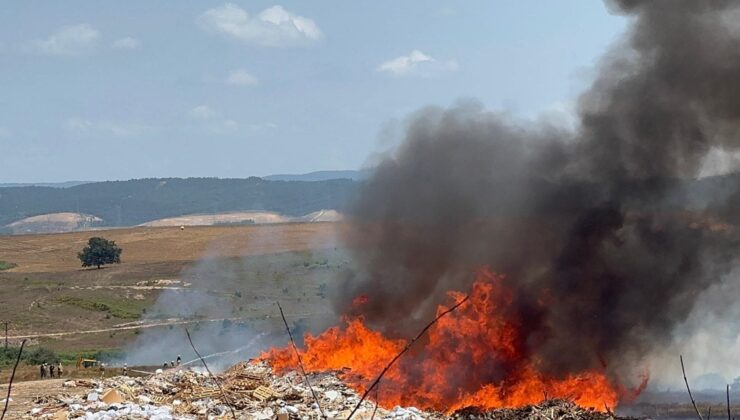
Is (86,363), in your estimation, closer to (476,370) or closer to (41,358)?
(41,358)

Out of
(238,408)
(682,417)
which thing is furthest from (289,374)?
(682,417)

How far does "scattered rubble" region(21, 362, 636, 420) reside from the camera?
60.7ft

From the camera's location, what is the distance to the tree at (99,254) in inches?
3406

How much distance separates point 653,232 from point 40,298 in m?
56.0

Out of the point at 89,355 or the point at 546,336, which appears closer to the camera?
the point at 546,336

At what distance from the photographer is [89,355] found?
4341 cm

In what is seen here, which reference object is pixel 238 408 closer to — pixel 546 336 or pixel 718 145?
pixel 546 336

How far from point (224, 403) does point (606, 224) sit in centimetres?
1410

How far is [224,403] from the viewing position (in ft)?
66.7

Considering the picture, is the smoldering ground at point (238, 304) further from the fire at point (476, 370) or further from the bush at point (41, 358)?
the fire at point (476, 370)

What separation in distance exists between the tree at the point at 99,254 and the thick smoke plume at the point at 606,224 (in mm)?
63741

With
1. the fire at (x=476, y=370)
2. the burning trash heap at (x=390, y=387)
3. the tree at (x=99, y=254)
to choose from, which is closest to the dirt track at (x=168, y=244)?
the tree at (x=99, y=254)

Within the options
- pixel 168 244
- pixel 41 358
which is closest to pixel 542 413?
pixel 41 358

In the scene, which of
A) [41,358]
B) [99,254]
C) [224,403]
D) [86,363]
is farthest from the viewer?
[99,254]
